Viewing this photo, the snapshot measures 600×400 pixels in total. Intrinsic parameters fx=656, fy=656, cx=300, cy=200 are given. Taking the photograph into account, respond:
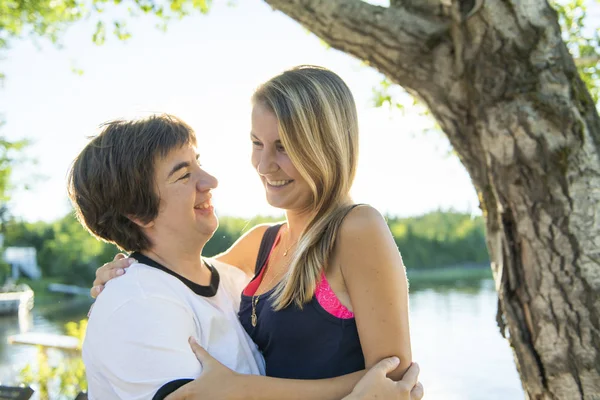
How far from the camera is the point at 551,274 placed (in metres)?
2.45

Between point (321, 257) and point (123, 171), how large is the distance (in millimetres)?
719

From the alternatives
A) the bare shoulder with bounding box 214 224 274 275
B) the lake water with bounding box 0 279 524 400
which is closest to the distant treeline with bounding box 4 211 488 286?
the lake water with bounding box 0 279 524 400

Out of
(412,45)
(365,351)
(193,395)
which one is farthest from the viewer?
(412,45)

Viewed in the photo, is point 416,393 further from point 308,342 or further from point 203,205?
point 203,205

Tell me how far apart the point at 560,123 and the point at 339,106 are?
836mm

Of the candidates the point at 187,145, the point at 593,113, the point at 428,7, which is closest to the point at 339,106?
the point at 187,145

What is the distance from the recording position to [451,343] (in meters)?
18.3

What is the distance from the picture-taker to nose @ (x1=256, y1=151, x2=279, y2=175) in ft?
7.42

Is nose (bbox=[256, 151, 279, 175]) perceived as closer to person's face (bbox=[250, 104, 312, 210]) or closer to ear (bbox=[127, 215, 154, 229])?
person's face (bbox=[250, 104, 312, 210])

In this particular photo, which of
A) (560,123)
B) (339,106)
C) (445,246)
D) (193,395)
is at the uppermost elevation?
(339,106)

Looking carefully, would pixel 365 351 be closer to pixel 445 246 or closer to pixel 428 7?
pixel 428 7

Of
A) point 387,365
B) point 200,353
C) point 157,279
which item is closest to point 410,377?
point 387,365

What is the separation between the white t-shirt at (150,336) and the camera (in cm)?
188

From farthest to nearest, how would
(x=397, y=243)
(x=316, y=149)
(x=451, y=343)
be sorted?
1. (x=397, y=243)
2. (x=451, y=343)
3. (x=316, y=149)
